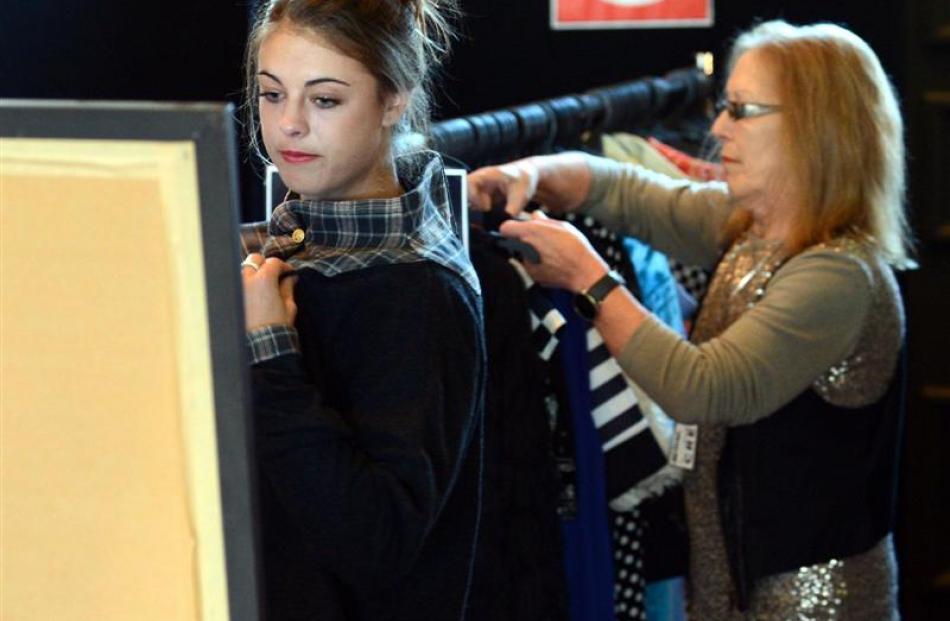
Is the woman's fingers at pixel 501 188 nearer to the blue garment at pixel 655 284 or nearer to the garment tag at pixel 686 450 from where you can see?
the blue garment at pixel 655 284

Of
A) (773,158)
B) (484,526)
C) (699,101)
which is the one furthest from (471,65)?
(484,526)

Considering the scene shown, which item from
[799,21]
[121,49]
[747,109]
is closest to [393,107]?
[747,109]

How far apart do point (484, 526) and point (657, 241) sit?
722 millimetres

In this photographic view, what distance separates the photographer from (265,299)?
1146 millimetres

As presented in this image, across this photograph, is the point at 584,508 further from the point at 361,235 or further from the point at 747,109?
the point at 361,235

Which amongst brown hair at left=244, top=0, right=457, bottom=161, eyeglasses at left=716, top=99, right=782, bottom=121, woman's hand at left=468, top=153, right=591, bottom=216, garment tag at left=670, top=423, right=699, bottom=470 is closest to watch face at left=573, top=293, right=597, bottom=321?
woman's hand at left=468, top=153, right=591, bottom=216

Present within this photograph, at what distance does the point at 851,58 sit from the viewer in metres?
2.13

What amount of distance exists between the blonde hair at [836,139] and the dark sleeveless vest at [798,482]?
0.73 feet

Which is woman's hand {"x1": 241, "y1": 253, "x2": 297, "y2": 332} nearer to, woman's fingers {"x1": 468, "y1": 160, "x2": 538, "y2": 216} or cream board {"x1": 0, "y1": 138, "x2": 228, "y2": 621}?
cream board {"x1": 0, "y1": 138, "x2": 228, "y2": 621}

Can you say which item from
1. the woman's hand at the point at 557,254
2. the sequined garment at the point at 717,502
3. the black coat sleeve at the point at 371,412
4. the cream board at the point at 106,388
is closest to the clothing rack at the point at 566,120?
the woman's hand at the point at 557,254

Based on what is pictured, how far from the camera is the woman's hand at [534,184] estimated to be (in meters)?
2.08

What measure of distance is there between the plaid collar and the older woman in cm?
75

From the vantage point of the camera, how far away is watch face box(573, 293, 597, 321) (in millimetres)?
2035

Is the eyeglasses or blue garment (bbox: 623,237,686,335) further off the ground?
the eyeglasses
